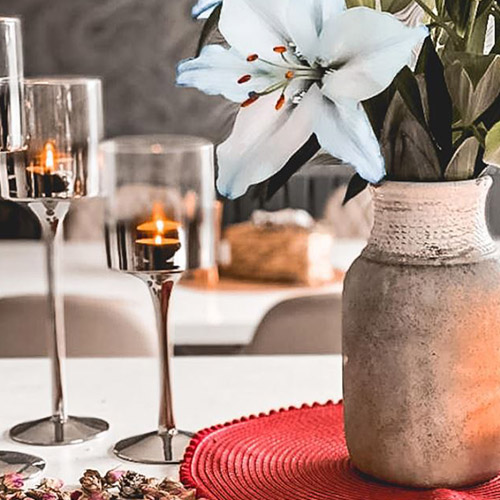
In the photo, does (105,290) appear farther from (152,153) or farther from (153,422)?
(152,153)

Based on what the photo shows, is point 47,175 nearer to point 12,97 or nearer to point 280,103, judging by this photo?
point 12,97

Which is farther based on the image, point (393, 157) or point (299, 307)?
point (299, 307)

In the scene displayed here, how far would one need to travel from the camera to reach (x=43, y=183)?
1136 mm

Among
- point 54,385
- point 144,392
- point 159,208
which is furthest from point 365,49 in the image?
point 144,392

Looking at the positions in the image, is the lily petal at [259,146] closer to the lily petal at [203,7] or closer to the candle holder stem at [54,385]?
the lily petal at [203,7]

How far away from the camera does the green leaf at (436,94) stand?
2.83 ft

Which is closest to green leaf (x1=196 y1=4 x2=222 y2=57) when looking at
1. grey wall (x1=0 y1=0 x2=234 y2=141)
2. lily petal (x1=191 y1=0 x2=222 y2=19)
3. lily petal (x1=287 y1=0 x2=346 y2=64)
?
lily petal (x1=191 y1=0 x2=222 y2=19)

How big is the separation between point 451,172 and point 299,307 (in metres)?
1.30

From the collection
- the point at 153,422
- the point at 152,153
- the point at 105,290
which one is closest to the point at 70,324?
the point at 105,290

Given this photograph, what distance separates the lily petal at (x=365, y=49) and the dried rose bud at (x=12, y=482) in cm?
40

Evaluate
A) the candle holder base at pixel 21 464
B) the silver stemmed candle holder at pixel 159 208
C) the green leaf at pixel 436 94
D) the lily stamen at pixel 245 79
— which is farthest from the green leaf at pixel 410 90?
the candle holder base at pixel 21 464

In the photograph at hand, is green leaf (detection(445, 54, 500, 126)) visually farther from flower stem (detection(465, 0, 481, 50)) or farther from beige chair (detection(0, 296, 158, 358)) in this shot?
beige chair (detection(0, 296, 158, 358))

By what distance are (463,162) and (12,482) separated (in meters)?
0.43

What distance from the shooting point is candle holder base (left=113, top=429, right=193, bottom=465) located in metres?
1.10
